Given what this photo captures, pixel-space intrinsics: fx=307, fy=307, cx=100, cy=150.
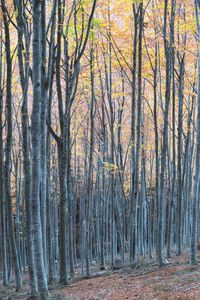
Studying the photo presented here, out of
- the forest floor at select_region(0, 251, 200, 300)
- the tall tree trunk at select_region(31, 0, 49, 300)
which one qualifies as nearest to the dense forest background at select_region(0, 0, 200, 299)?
the tall tree trunk at select_region(31, 0, 49, 300)

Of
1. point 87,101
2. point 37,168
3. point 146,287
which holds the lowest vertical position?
point 146,287

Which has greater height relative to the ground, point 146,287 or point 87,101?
point 87,101

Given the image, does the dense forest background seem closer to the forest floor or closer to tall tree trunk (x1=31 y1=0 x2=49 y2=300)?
tall tree trunk (x1=31 y1=0 x2=49 y2=300)

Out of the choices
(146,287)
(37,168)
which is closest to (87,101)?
(37,168)

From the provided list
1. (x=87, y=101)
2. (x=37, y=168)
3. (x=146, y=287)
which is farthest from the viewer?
(x=87, y=101)

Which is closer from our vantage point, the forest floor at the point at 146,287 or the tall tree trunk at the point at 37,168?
the tall tree trunk at the point at 37,168

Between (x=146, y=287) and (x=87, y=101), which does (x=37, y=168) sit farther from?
(x=87, y=101)

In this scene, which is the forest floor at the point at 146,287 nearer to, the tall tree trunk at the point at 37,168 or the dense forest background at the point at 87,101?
the dense forest background at the point at 87,101

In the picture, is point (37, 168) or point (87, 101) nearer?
point (37, 168)

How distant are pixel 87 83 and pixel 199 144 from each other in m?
7.04

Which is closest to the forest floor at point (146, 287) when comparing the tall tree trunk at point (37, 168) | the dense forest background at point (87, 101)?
the dense forest background at point (87, 101)

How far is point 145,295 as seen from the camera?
474cm

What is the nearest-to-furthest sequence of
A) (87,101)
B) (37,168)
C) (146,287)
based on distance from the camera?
1. (37,168)
2. (146,287)
3. (87,101)

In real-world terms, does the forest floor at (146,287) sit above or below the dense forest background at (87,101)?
below
